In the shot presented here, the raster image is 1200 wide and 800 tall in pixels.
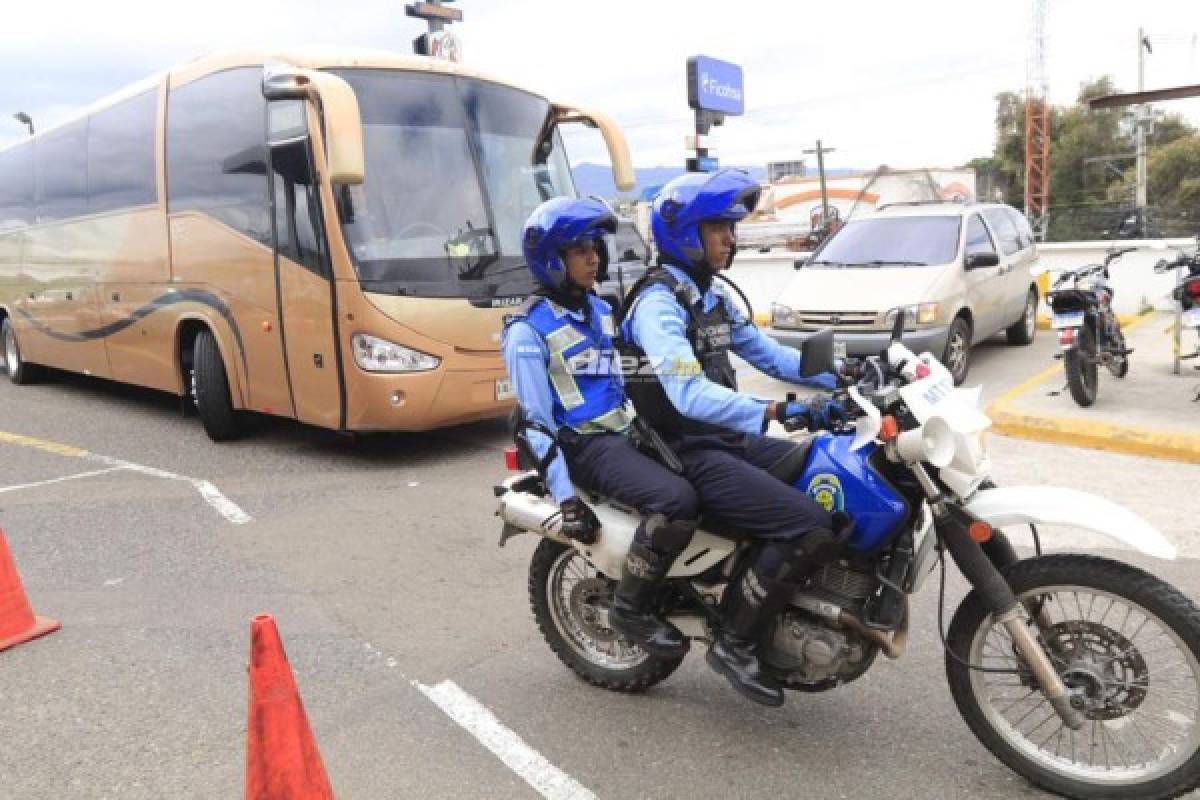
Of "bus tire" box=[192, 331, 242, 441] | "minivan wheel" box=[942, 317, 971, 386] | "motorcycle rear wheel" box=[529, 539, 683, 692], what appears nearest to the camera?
"motorcycle rear wheel" box=[529, 539, 683, 692]

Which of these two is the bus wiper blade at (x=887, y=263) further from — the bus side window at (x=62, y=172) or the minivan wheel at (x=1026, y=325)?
the bus side window at (x=62, y=172)

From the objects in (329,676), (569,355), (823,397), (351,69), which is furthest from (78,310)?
(823,397)

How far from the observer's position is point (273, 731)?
7.97ft

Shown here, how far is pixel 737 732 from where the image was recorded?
10.6 feet

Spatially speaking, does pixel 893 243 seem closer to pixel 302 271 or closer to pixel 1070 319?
pixel 1070 319

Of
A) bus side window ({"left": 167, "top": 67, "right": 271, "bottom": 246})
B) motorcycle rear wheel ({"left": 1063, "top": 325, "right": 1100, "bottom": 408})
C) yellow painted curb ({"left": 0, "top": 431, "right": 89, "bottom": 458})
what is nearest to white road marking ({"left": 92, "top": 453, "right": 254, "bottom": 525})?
yellow painted curb ({"left": 0, "top": 431, "right": 89, "bottom": 458})

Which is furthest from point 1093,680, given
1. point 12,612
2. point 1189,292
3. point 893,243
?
point 893,243

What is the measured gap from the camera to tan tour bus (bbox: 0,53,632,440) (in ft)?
22.2

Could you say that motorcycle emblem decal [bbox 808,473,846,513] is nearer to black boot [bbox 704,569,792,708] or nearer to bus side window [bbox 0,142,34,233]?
black boot [bbox 704,569,792,708]

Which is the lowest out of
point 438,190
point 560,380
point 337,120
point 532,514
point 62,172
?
point 532,514

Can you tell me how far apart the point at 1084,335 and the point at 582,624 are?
5.59 m

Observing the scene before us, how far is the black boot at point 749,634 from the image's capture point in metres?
2.92

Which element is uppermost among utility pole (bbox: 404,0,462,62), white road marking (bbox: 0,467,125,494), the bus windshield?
utility pole (bbox: 404,0,462,62)

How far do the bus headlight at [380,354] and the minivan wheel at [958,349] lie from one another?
5.03 meters
